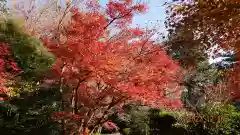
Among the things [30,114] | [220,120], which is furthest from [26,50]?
[220,120]

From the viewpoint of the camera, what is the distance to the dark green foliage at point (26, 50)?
16703mm

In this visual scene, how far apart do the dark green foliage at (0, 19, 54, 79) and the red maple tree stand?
4.53 metres

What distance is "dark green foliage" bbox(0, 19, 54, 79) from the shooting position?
1670cm

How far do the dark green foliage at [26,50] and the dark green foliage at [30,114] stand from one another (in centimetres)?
123

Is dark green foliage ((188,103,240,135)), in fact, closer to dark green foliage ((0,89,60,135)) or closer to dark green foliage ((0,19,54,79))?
dark green foliage ((0,89,60,135))

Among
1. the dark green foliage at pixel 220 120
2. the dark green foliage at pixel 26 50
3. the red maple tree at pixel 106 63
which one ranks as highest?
the dark green foliage at pixel 26 50

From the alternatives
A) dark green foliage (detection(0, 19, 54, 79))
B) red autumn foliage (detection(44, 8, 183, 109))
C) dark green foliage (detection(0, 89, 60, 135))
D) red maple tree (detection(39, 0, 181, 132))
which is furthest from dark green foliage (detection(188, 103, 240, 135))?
dark green foliage (detection(0, 19, 54, 79))

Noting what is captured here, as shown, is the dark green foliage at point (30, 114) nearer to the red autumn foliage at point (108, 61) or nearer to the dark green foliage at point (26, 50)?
the dark green foliage at point (26, 50)

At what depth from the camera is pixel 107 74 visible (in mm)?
10336

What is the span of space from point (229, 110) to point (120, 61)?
766 cm

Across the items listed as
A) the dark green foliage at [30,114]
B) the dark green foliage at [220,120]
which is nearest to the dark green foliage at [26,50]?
the dark green foliage at [30,114]

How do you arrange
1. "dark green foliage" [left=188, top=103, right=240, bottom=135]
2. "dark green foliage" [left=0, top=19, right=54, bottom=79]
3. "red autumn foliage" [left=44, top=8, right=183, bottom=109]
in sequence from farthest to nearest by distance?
1. "dark green foliage" [left=0, top=19, right=54, bottom=79]
2. "dark green foliage" [left=188, top=103, right=240, bottom=135]
3. "red autumn foliage" [left=44, top=8, right=183, bottom=109]

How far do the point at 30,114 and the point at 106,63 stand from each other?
6.96m

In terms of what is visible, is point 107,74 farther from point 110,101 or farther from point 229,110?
point 229,110
